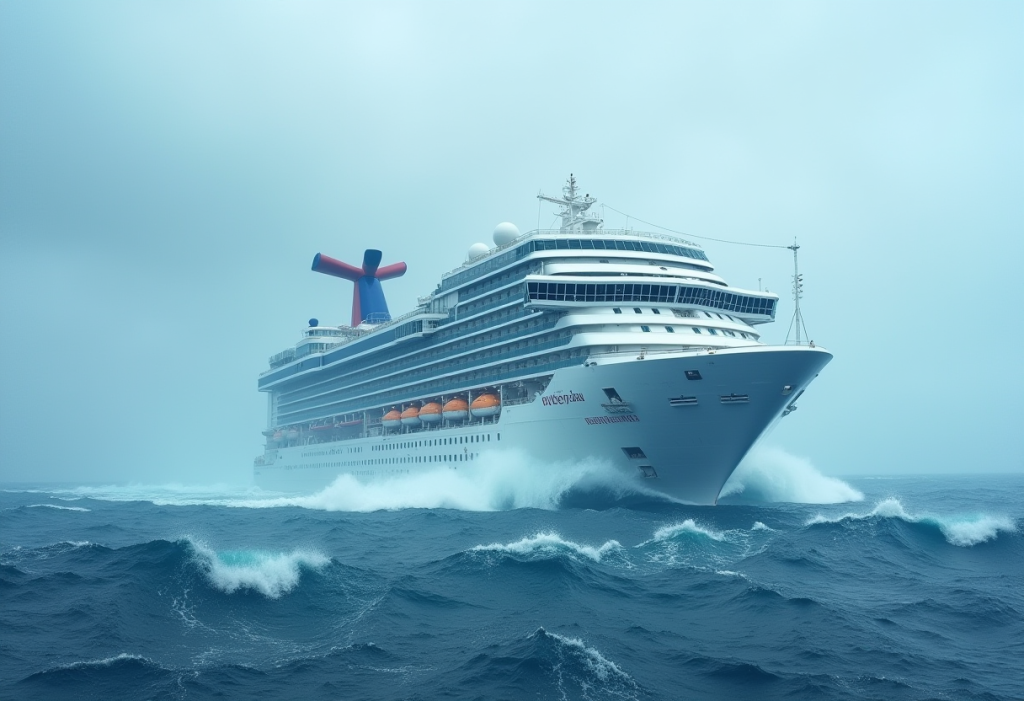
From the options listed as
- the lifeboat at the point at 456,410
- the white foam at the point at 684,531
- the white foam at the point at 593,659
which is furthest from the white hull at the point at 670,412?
the white foam at the point at 593,659

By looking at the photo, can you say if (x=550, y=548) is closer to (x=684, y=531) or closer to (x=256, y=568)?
(x=684, y=531)

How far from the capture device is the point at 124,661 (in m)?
13.1

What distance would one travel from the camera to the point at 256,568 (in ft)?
64.2

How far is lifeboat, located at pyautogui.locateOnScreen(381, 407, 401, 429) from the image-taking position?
172 feet

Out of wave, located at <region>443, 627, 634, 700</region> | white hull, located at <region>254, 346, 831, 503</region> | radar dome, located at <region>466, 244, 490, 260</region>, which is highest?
radar dome, located at <region>466, 244, 490, 260</region>

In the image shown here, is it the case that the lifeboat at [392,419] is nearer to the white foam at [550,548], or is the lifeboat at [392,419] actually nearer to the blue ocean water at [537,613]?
the blue ocean water at [537,613]

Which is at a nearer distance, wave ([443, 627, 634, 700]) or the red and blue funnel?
wave ([443, 627, 634, 700])

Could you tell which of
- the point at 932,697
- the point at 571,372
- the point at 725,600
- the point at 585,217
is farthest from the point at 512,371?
the point at 932,697

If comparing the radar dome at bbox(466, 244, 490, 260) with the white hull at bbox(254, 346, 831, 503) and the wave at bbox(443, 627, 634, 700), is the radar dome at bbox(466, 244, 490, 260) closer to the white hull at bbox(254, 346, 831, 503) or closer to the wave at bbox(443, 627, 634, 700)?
the white hull at bbox(254, 346, 831, 503)

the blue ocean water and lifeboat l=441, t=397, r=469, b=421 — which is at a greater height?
lifeboat l=441, t=397, r=469, b=421

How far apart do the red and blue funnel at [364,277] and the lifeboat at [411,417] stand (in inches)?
1130

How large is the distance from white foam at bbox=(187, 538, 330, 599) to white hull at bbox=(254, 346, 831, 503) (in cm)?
1581

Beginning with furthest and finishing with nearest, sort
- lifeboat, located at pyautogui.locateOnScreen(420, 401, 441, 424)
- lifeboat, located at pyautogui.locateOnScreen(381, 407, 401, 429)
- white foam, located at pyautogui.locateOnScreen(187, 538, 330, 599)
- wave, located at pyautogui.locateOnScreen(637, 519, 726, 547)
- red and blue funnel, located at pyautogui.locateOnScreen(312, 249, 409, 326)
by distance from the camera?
red and blue funnel, located at pyautogui.locateOnScreen(312, 249, 409, 326) → lifeboat, located at pyautogui.locateOnScreen(381, 407, 401, 429) → lifeboat, located at pyautogui.locateOnScreen(420, 401, 441, 424) → wave, located at pyautogui.locateOnScreen(637, 519, 726, 547) → white foam, located at pyautogui.locateOnScreen(187, 538, 330, 599)

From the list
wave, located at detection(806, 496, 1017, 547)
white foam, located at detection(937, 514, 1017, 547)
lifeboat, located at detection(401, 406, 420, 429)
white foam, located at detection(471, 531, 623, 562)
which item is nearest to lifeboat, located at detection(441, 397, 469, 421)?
lifeboat, located at detection(401, 406, 420, 429)
